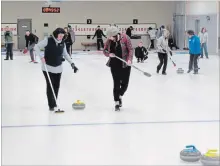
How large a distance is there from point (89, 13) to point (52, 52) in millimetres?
29207

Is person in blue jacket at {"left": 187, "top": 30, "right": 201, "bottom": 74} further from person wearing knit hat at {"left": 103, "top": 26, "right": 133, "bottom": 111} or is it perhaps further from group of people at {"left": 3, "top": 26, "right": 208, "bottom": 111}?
person wearing knit hat at {"left": 103, "top": 26, "right": 133, "bottom": 111}

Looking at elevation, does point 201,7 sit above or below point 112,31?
above

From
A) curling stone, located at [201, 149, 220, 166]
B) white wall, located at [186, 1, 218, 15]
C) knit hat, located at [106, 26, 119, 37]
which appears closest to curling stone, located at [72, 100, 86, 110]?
knit hat, located at [106, 26, 119, 37]

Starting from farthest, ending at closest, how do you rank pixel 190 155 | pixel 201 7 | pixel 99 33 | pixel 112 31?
pixel 99 33
pixel 201 7
pixel 112 31
pixel 190 155

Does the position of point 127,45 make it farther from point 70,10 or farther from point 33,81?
point 70,10

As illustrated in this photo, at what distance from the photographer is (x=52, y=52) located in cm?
841

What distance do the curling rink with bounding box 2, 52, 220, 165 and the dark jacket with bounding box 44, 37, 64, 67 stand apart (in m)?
0.94

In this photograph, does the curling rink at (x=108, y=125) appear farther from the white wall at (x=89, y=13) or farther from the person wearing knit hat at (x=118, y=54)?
the white wall at (x=89, y=13)

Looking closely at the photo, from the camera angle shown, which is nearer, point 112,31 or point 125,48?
point 112,31

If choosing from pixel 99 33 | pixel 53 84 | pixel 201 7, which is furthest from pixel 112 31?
pixel 99 33

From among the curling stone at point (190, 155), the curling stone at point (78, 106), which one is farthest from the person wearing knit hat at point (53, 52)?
the curling stone at point (190, 155)

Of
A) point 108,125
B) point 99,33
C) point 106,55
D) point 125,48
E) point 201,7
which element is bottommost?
point 108,125

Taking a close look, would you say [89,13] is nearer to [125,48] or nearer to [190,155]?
[125,48]

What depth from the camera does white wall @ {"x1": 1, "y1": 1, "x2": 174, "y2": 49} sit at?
36.5 metres
